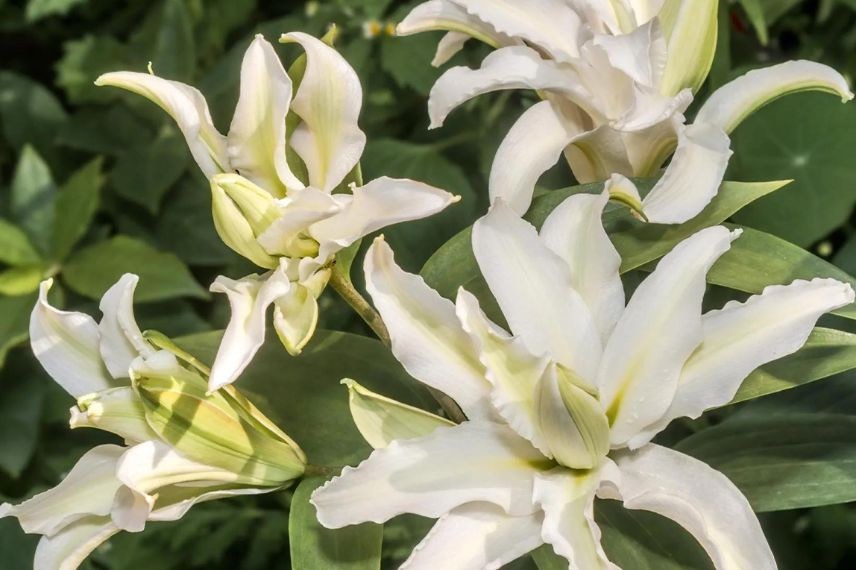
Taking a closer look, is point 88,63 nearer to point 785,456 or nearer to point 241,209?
point 241,209

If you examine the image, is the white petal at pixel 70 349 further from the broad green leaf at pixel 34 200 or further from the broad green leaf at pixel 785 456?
the broad green leaf at pixel 34 200

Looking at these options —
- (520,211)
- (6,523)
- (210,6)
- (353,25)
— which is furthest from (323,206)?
(210,6)

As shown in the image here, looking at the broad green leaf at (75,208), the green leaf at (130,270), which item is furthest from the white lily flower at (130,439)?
the broad green leaf at (75,208)

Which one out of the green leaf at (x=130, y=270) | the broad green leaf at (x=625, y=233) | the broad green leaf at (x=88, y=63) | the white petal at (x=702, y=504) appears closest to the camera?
the white petal at (x=702, y=504)

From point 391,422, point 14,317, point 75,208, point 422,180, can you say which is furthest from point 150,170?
point 391,422

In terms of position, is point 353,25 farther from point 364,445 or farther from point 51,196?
point 364,445

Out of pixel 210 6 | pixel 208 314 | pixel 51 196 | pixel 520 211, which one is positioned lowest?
pixel 208 314
